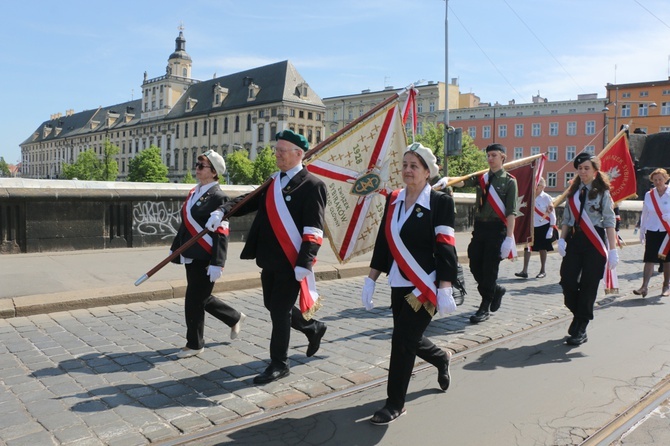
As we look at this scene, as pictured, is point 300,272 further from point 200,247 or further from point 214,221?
point 200,247

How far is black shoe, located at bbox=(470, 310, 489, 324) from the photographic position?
7145 millimetres

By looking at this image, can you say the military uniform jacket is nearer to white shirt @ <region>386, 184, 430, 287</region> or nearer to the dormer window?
white shirt @ <region>386, 184, 430, 287</region>

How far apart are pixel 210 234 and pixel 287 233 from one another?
93cm

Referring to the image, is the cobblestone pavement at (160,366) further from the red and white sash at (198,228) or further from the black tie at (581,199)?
the black tie at (581,199)

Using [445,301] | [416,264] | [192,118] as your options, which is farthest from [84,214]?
[192,118]

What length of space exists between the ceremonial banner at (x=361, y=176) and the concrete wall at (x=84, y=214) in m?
6.71

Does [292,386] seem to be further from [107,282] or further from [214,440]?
[107,282]

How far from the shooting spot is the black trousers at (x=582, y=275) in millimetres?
6230

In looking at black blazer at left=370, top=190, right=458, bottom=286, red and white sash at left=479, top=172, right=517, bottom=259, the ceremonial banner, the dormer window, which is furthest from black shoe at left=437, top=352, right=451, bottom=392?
the dormer window

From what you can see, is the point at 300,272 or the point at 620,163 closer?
the point at 300,272

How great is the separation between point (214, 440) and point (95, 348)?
2512 mm

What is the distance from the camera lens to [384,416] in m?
3.97

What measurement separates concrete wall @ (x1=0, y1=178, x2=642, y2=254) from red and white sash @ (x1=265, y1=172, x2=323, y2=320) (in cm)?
775

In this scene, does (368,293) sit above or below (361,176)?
below
